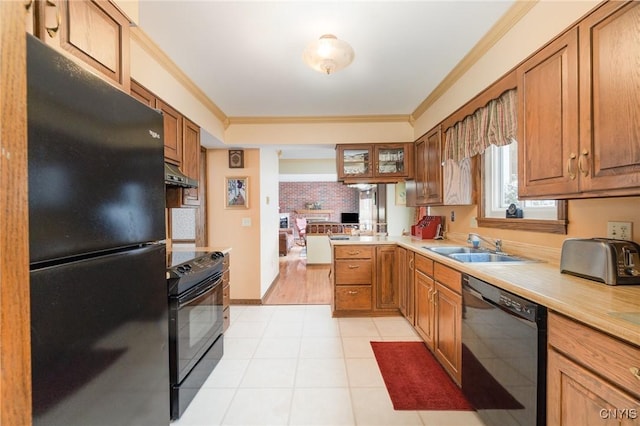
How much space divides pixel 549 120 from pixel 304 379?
2212mm

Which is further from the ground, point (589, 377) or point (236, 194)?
point (236, 194)

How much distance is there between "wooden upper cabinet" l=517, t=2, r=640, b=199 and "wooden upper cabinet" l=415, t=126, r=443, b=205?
1.19m

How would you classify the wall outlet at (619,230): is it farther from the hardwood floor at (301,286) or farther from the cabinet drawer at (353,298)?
the hardwood floor at (301,286)

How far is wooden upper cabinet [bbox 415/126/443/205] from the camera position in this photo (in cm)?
278

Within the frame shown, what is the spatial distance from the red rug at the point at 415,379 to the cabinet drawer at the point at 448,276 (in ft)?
2.27

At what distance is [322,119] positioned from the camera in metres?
3.42

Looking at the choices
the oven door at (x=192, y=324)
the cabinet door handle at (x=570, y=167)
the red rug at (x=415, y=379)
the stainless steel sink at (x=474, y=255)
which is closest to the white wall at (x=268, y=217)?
the oven door at (x=192, y=324)

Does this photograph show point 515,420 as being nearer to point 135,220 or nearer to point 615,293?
point 615,293

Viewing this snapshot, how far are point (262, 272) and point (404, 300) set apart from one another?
1894 millimetres

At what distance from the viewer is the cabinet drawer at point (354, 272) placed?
309 cm

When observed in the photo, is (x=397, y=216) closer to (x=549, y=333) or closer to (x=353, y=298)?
(x=353, y=298)

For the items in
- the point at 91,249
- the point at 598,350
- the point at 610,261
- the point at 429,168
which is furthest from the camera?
the point at 429,168

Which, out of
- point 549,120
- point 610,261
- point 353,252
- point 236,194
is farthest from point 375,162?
point 610,261

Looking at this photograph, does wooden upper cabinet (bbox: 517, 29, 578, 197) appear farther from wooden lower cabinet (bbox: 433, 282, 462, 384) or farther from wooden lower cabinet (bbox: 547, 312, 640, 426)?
wooden lower cabinet (bbox: 433, 282, 462, 384)
